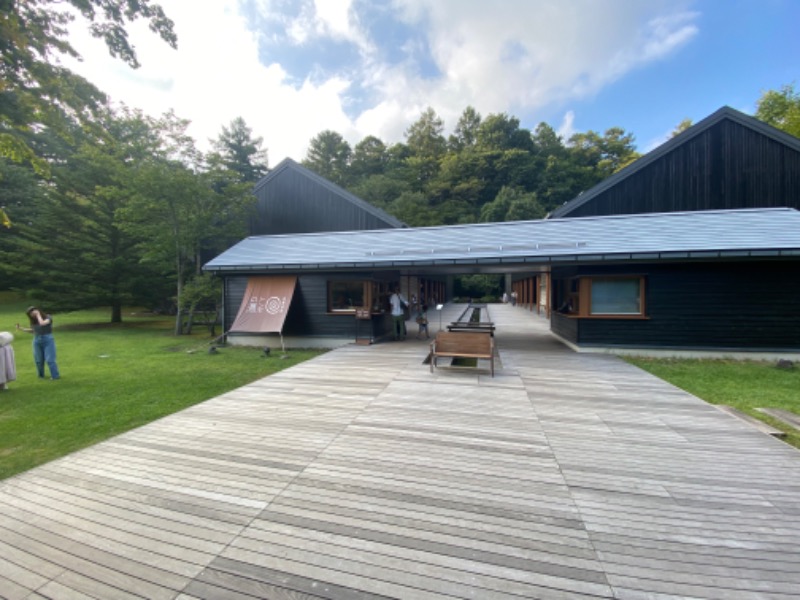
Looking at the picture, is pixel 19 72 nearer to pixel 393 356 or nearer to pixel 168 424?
pixel 168 424

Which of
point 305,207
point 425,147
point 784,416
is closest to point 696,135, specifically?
point 784,416

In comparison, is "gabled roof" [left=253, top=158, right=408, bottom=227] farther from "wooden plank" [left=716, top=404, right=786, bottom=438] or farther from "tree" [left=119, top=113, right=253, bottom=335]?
"wooden plank" [left=716, top=404, right=786, bottom=438]

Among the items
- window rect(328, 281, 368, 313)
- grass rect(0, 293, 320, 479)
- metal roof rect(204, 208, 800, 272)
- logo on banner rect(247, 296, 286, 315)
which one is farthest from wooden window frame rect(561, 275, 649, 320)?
logo on banner rect(247, 296, 286, 315)

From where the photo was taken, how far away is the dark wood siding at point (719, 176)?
1186 cm

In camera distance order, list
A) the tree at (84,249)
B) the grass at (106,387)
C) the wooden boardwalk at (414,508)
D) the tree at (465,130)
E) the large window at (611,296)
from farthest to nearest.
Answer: the tree at (465,130)
the tree at (84,249)
the large window at (611,296)
the grass at (106,387)
the wooden boardwalk at (414,508)

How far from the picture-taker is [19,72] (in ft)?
18.8

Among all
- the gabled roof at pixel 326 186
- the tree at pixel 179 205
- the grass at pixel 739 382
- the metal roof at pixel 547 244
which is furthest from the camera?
the gabled roof at pixel 326 186

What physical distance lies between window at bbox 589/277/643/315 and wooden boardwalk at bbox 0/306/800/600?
481 centimetres

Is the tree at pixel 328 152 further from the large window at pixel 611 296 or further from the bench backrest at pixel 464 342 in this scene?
the bench backrest at pixel 464 342

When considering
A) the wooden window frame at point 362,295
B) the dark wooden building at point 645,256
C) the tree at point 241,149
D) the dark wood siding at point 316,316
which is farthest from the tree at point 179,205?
the tree at point 241,149

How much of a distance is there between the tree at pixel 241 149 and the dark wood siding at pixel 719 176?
1447 inches

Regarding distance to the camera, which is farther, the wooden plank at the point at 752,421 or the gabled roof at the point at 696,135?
the gabled roof at the point at 696,135

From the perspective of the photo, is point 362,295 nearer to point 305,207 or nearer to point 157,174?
point 305,207

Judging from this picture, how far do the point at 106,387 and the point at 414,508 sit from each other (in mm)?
7220
